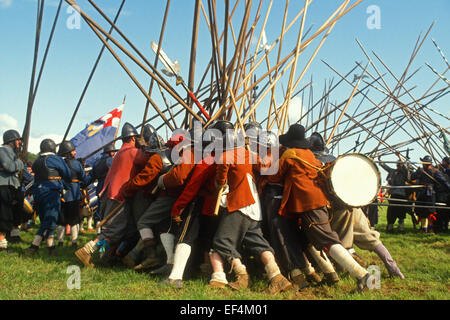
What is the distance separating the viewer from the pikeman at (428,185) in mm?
8914

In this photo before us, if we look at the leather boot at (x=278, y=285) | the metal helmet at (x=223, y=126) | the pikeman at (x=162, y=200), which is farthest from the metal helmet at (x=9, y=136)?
the leather boot at (x=278, y=285)

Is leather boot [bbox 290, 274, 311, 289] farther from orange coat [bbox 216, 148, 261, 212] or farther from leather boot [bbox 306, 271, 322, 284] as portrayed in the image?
orange coat [bbox 216, 148, 261, 212]

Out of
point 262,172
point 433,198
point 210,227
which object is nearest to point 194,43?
point 262,172

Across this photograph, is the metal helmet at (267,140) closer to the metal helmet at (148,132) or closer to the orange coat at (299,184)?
the orange coat at (299,184)

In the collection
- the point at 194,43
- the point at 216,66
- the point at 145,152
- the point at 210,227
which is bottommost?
the point at 210,227

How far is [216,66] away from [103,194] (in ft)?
7.71

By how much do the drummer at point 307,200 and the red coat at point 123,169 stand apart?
1.84 metres

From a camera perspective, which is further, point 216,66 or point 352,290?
point 216,66

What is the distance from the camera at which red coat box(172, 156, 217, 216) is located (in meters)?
4.20

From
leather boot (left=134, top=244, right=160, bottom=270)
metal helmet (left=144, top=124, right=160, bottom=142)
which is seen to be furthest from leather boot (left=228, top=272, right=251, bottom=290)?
metal helmet (left=144, top=124, right=160, bottom=142)

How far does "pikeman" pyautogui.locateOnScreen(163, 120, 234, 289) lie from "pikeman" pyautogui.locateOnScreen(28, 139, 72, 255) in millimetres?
2633

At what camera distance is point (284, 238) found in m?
4.19
